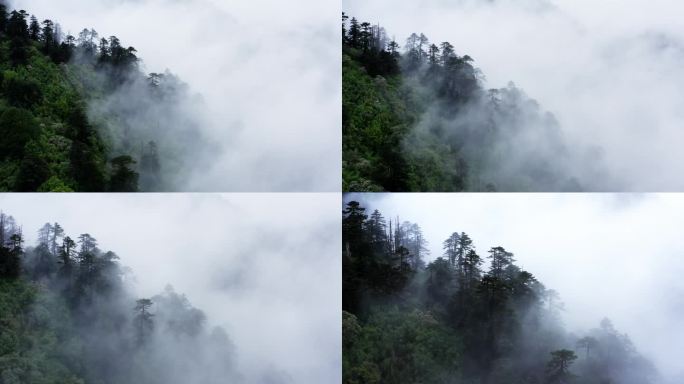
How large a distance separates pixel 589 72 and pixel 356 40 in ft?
4.60

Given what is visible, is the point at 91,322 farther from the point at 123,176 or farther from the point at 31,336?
the point at 123,176

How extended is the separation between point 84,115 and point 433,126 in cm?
209

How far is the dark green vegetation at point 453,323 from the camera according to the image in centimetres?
430

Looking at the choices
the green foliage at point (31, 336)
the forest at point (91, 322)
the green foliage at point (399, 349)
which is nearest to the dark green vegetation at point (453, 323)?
the green foliage at point (399, 349)

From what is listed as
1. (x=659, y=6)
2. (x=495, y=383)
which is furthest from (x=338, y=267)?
(x=659, y=6)

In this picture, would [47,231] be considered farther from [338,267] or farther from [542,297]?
[542,297]

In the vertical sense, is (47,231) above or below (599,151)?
below

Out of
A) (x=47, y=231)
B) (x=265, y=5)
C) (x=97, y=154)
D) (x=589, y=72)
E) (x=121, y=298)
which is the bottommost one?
(x=121, y=298)

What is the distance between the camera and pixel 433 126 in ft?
14.6

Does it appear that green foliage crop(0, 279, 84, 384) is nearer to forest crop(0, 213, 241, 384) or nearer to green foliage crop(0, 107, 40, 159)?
forest crop(0, 213, 241, 384)

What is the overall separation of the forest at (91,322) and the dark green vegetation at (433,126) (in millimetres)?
1294

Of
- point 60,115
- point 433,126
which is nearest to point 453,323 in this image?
point 433,126

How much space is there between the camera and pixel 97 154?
4.36m

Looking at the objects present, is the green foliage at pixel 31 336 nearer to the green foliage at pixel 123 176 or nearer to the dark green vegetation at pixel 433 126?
the green foliage at pixel 123 176
